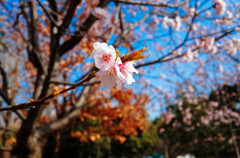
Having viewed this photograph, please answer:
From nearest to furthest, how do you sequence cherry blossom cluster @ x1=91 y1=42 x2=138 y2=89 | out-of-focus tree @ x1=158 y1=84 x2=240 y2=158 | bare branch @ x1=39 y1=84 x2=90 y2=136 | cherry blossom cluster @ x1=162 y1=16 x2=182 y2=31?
cherry blossom cluster @ x1=91 y1=42 x2=138 y2=89 < bare branch @ x1=39 y1=84 x2=90 y2=136 < cherry blossom cluster @ x1=162 y1=16 x2=182 y2=31 < out-of-focus tree @ x1=158 y1=84 x2=240 y2=158

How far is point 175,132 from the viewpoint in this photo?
18062mm

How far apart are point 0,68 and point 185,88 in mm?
9315

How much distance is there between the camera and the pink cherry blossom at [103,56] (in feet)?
2.75

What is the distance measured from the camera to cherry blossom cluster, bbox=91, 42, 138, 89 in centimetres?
84

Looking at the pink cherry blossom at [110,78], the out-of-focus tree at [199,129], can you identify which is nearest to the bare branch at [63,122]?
the pink cherry blossom at [110,78]

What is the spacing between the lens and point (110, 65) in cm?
85

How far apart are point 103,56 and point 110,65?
0.21ft

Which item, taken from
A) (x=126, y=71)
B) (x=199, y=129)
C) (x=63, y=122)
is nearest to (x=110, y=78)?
(x=126, y=71)

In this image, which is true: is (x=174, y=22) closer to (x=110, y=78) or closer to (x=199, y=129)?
(x=110, y=78)

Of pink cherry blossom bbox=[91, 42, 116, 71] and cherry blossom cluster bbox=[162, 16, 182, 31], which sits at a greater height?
cherry blossom cluster bbox=[162, 16, 182, 31]

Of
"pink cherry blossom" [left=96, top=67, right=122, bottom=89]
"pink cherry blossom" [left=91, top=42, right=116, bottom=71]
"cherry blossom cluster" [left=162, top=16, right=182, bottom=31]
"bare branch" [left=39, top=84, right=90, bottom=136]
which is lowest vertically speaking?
"pink cherry blossom" [left=96, top=67, right=122, bottom=89]

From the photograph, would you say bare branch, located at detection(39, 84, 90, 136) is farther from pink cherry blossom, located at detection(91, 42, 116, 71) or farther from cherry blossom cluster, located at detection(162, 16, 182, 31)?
pink cherry blossom, located at detection(91, 42, 116, 71)

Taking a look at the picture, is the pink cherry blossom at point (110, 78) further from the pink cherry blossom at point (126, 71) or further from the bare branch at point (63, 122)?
the bare branch at point (63, 122)

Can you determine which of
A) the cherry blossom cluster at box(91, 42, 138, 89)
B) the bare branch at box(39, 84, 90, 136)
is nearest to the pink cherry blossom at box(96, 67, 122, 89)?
the cherry blossom cluster at box(91, 42, 138, 89)
